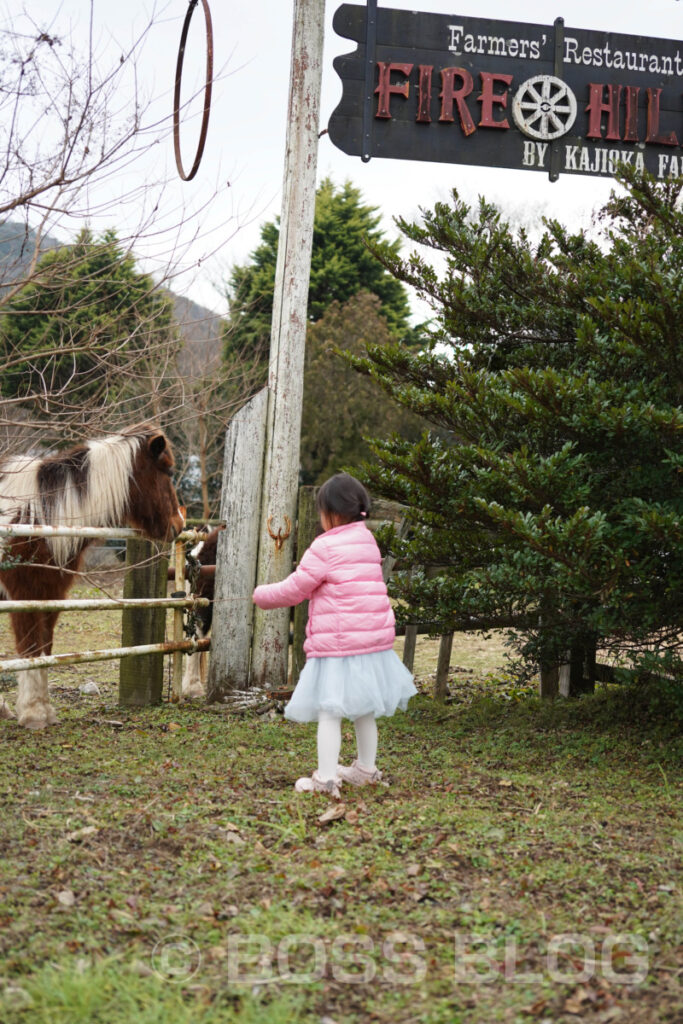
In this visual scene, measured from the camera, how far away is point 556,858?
3.26 metres

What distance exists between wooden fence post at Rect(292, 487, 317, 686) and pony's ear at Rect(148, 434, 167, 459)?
1014 mm

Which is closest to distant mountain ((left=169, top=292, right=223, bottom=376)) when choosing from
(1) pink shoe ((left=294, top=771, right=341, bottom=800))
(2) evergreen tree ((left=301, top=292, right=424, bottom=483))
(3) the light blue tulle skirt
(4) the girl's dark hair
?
(4) the girl's dark hair

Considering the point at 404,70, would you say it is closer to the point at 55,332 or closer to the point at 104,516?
the point at 104,516

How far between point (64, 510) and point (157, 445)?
0.72 m

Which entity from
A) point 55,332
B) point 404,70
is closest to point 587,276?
point 404,70

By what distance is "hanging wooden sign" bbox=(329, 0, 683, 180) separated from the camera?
6305 millimetres

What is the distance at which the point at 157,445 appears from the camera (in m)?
5.93

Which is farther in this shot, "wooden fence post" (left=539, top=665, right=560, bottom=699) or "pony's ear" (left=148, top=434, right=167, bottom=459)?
"wooden fence post" (left=539, top=665, right=560, bottom=699)

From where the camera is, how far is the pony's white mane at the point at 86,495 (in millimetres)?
5551

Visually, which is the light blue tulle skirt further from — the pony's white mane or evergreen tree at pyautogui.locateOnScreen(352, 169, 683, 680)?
the pony's white mane

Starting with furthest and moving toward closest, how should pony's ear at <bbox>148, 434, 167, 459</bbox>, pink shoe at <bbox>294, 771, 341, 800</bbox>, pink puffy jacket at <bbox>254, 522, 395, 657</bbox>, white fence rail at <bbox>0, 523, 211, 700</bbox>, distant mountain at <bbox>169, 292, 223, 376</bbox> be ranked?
pony's ear at <bbox>148, 434, 167, 459</bbox>
white fence rail at <bbox>0, 523, 211, 700</bbox>
distant mountain at <bbox>169, 292, 223, 376</bbox>
pink puffy jacket at <bbox>254, 522, 395, 657</bbox>
pink shoe at <bbox>294, 771, 341, 800</bbox>

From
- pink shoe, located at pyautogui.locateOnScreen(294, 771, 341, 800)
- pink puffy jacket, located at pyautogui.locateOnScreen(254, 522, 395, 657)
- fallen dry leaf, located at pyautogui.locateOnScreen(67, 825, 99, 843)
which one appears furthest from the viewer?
pink puffy jacket, located at pyautogui.locateOnScreen(254, 522, 395, 657)

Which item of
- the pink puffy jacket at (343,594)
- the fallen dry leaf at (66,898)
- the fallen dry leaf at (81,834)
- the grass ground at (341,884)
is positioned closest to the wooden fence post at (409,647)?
the grass ground at (341,884)

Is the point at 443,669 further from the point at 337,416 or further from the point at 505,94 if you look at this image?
the point at 337,416
